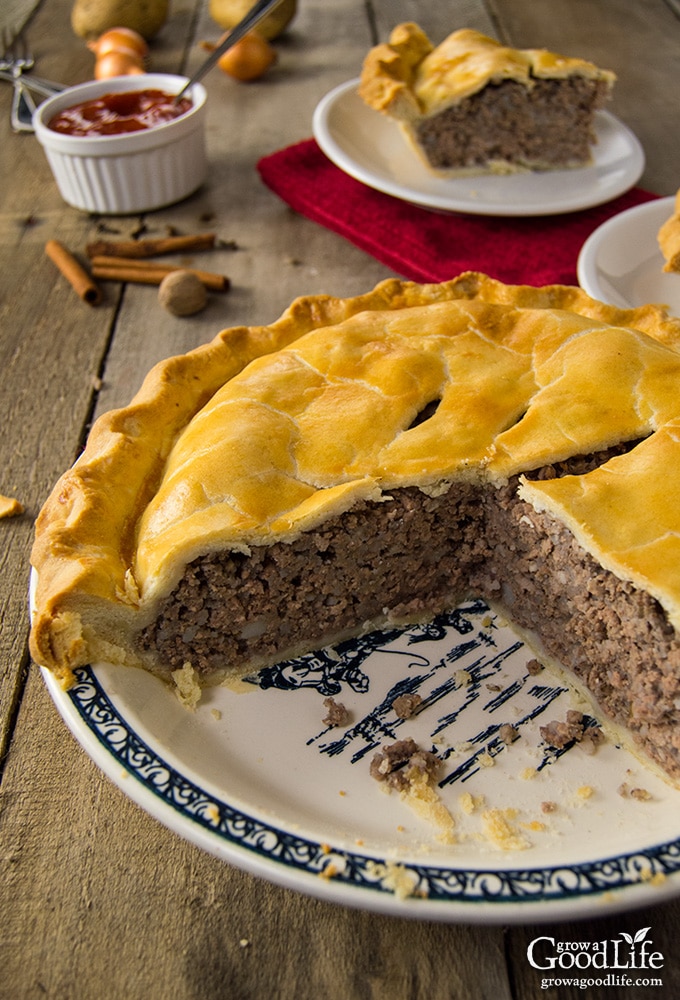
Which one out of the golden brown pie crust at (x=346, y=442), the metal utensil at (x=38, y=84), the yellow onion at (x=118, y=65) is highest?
the yellow onion at (x=118, y=65)

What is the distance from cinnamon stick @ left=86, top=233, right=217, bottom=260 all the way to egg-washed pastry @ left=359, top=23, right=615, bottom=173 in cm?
121

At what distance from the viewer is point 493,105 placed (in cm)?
483

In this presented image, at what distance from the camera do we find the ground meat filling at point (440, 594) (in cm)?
239

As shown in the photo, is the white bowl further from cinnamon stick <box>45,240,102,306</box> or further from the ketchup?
cinnamon stick <box>45,240,102,306</box>

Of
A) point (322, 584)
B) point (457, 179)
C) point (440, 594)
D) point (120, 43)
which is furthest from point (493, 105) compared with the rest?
point (322, 584)

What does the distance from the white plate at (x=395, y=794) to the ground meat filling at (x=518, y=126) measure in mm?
2992

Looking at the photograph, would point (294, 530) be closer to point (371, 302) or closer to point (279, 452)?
point (279, 452)

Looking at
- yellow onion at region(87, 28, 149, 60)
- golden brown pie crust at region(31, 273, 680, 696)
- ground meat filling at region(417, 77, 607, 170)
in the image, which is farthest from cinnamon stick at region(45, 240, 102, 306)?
yellow onion at region(87, 28, 149, 60)

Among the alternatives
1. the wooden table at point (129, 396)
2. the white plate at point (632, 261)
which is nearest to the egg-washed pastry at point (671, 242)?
the white plate at point (632, 261)

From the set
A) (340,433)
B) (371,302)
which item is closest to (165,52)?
(371,302)

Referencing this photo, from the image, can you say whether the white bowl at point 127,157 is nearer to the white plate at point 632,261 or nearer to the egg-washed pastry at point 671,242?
the white plate at point 632,261

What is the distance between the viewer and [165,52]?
6805 mm

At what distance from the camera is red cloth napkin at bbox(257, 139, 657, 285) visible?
426cm

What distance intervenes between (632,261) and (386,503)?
6.54 feet
